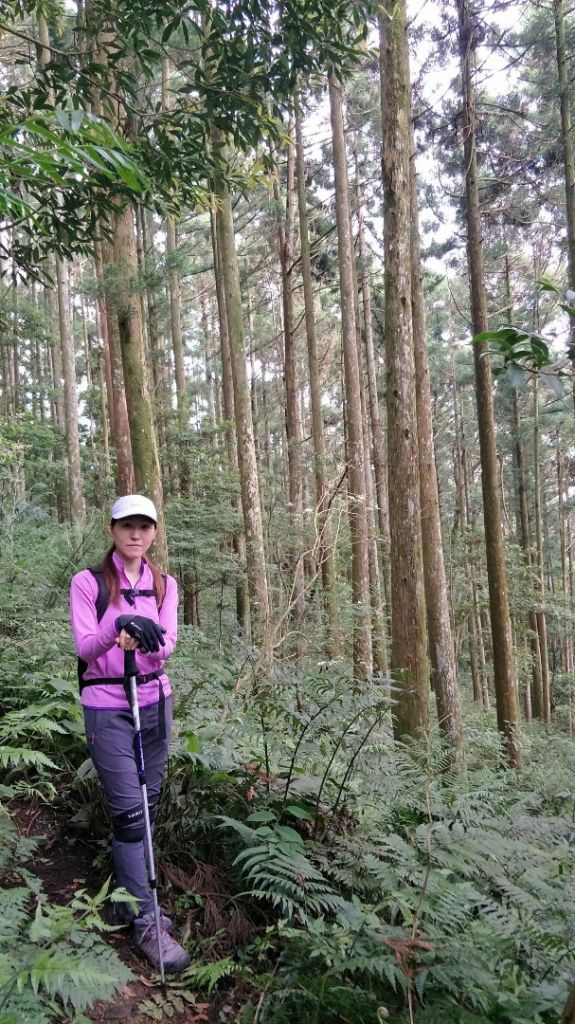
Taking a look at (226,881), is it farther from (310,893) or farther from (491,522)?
(491,522)

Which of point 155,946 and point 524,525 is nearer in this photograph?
point 155,946

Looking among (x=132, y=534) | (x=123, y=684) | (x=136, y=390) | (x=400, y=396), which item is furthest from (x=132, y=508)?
(x=400, y=396)

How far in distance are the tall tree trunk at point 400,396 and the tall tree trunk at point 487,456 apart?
3.34 metres

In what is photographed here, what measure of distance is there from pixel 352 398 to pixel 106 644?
1094 centimetres

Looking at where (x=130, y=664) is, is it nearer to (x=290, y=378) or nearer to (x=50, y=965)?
(x=50, y=965)

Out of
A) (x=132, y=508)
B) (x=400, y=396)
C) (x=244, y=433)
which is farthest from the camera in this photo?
(x=244, y=433)

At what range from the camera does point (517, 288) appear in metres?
22.8

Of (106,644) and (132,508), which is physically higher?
(132,508)

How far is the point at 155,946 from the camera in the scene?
8.93ft

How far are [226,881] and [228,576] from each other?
12.1 m

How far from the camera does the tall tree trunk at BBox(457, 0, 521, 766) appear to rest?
8.93 metres

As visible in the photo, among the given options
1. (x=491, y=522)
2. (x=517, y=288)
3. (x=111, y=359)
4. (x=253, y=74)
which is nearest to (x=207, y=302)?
(x=517, y=288)

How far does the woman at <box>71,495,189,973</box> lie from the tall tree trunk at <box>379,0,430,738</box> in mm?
3187

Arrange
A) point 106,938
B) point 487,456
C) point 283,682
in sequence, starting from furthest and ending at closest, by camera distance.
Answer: point 487,456
point 283,682
point 106,938
